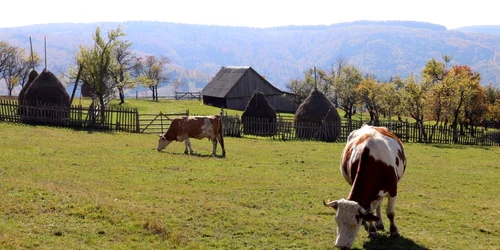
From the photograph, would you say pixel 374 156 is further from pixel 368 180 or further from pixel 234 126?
pixel 234 126

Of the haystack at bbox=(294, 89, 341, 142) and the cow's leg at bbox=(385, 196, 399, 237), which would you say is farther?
the haystack at bbox=(294, 89, 341, 142)

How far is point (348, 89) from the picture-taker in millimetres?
63312

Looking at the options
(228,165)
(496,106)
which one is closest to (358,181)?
(228,165)

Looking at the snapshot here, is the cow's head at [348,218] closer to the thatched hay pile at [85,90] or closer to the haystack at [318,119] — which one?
the haystack at [318,119]

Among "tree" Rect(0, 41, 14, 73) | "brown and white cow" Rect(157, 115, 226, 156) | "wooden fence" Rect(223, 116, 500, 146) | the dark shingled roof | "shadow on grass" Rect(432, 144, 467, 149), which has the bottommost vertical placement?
"shadow on grass" Rect(432, 144, 467, 149)

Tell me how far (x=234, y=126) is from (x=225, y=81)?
3060 centimetres

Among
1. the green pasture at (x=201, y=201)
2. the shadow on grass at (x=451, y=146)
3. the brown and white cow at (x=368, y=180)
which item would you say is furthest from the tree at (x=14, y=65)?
the brown and white cow at (x=368, y=180)

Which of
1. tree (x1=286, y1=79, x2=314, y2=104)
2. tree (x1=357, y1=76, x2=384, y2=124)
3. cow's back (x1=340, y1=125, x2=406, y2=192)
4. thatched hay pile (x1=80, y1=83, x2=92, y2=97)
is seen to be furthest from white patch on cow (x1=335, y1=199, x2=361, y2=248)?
tree (x1=286, y1=79, x2=314, y2=104)

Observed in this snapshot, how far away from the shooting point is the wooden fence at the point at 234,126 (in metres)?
28.3

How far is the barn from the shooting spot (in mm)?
59250

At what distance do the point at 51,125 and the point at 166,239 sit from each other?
21.8 meters

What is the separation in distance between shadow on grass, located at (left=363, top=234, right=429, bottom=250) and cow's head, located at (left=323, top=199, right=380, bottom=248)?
1148mm

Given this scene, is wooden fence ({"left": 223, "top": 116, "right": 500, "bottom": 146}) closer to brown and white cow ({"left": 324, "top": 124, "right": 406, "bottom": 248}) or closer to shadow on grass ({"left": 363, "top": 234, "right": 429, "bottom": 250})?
brown and white cow ({"left": 324, "top": 124, "right": 406, "bottom": 248})

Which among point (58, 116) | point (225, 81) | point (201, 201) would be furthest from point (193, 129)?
point (225, 81)
